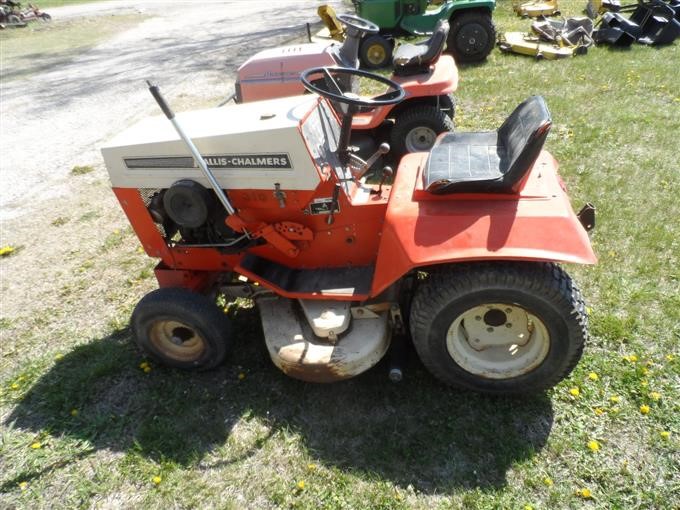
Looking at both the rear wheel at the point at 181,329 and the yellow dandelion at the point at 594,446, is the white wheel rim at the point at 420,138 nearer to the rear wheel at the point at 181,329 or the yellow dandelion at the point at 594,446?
the rear wheel at the point at 181,329

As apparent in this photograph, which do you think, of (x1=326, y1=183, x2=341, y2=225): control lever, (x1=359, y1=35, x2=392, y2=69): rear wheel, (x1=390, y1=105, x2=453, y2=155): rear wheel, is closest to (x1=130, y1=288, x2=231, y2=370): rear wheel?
(x1=326, y1=183, x2=341, y2=225): control lever

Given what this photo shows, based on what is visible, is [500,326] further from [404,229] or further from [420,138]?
[420,138]

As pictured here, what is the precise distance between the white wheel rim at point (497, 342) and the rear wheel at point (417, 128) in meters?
→ 2.71

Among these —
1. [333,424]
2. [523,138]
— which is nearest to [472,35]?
[523,138]

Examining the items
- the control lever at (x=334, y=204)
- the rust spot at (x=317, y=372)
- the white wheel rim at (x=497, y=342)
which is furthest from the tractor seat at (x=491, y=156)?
the rust spot at (x=317, y=372)

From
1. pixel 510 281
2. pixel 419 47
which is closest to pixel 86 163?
pixel 419 47

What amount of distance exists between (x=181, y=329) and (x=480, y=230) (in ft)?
5.62

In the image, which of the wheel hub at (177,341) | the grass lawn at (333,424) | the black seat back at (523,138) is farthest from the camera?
the wheel hub at (177,341)

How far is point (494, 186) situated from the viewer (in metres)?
2.21

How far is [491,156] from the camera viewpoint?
8.32 ft

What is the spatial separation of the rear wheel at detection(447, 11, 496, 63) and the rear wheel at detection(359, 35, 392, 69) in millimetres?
1041

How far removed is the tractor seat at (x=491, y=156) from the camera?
83.7 inches

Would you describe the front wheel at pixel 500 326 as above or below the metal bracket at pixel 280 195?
below

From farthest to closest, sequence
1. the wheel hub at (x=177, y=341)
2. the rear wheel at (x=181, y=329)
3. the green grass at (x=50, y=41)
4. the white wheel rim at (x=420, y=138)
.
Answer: the green grass at (x=50, y=41) → the white wheel rim at (x=420, y=138) → the wheel hub at (x=177, y=341) → the rear wheel at (x=181, y=329)
